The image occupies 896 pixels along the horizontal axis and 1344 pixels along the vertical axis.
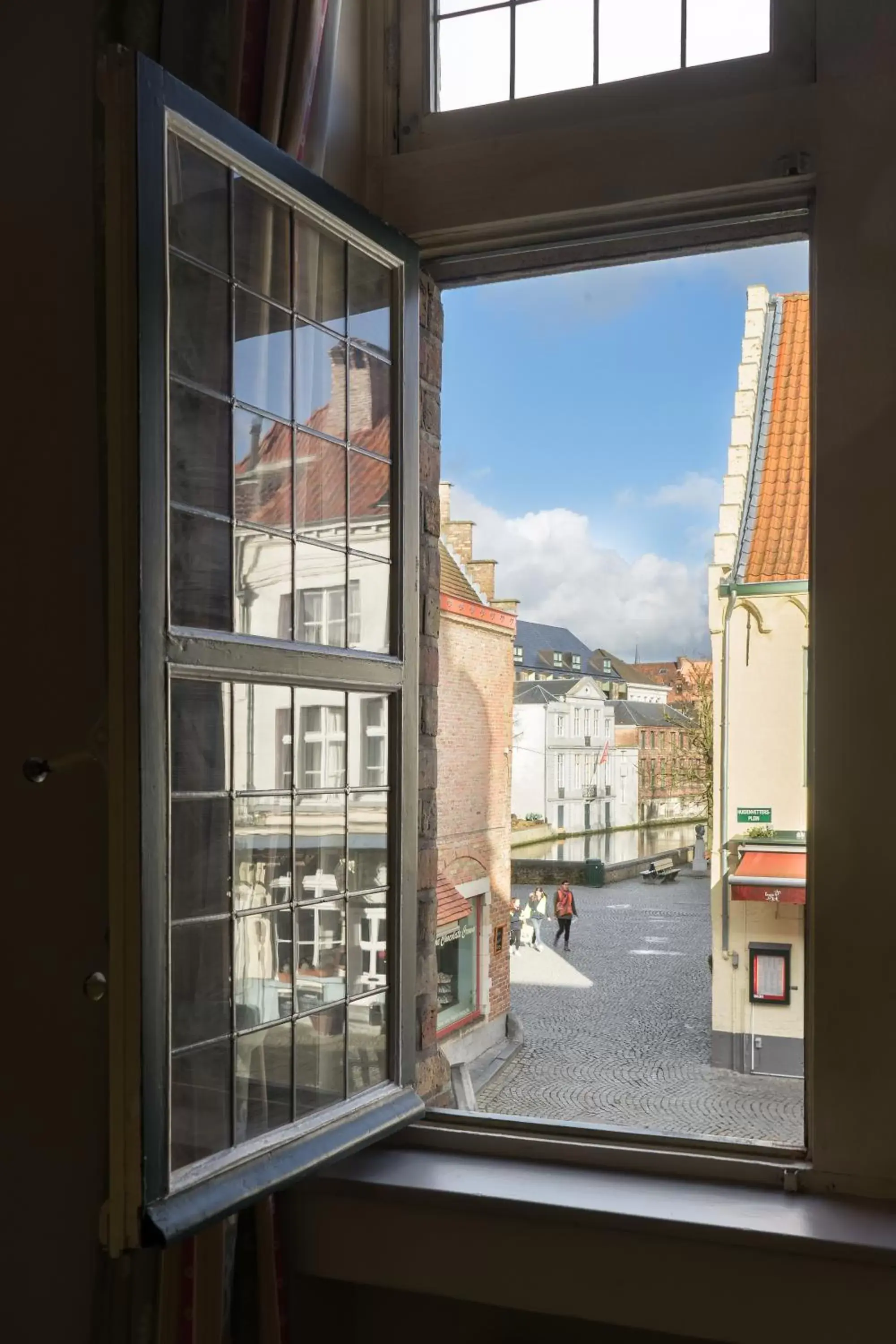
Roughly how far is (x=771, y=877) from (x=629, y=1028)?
0.40 metres

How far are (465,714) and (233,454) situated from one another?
786mm

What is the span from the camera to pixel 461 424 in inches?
92.7

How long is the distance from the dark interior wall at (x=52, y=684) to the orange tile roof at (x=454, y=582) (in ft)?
2.21

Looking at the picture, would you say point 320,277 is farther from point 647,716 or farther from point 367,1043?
point 367,1043

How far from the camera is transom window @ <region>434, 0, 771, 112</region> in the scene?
2107mm

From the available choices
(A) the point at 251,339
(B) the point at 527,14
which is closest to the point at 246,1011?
(A) the point at 251,339

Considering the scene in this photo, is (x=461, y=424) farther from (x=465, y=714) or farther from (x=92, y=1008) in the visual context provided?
(x=92, y=1008)

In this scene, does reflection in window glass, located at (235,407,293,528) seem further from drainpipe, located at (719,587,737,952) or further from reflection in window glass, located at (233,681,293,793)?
drainpipe, located at (719,587,737,952)

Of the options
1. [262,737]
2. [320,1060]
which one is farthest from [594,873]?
[262,737]

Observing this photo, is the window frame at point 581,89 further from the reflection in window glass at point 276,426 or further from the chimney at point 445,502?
the chimney at point 445,502

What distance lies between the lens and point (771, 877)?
2062 millimetres

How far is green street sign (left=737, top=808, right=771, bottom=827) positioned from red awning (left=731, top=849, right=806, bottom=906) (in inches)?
1.9

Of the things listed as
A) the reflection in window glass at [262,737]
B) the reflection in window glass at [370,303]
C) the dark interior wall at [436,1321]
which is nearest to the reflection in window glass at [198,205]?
the reflection in window glass at [370,303]

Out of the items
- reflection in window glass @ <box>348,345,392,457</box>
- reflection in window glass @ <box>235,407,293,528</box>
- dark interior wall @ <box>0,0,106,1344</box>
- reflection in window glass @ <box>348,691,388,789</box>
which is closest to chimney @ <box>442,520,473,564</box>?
reflection in window glass @ <box>348,345,392,457</box>
